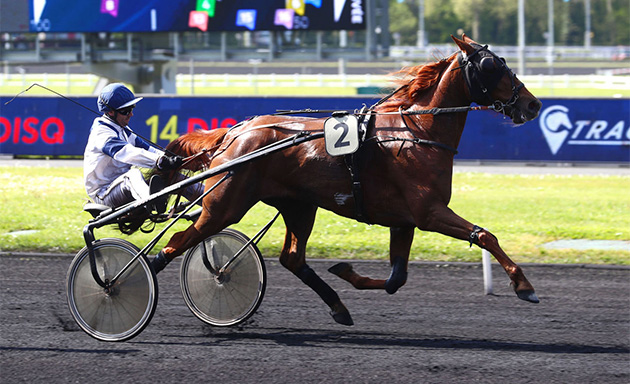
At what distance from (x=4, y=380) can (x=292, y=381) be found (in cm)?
172

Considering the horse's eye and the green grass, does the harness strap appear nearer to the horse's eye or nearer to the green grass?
the horse's eye

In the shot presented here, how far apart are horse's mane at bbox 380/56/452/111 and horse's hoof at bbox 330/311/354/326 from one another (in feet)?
5.14

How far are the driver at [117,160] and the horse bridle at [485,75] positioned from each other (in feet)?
7.14

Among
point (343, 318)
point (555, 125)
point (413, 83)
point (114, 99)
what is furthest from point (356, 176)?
point (555, 125)

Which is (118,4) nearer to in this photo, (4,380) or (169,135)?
(169,135)

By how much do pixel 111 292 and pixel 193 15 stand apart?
2162 centimetres

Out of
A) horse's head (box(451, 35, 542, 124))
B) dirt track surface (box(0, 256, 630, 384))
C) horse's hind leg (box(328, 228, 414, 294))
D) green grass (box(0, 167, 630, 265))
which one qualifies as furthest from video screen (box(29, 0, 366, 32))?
horse's head (box(451, 35, 542, 124))

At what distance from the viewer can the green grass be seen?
30.6ft

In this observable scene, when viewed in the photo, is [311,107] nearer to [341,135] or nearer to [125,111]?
[125,111]

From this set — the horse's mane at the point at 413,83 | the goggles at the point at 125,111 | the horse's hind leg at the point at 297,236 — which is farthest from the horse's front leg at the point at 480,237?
the goggles at the point at 125,111

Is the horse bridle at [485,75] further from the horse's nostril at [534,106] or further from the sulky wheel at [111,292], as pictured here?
the sulky wheel at [111,292]

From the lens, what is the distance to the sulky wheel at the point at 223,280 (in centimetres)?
646

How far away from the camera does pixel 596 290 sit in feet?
24.6

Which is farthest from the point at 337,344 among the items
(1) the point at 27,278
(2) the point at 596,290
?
(1) the point at 27,278
